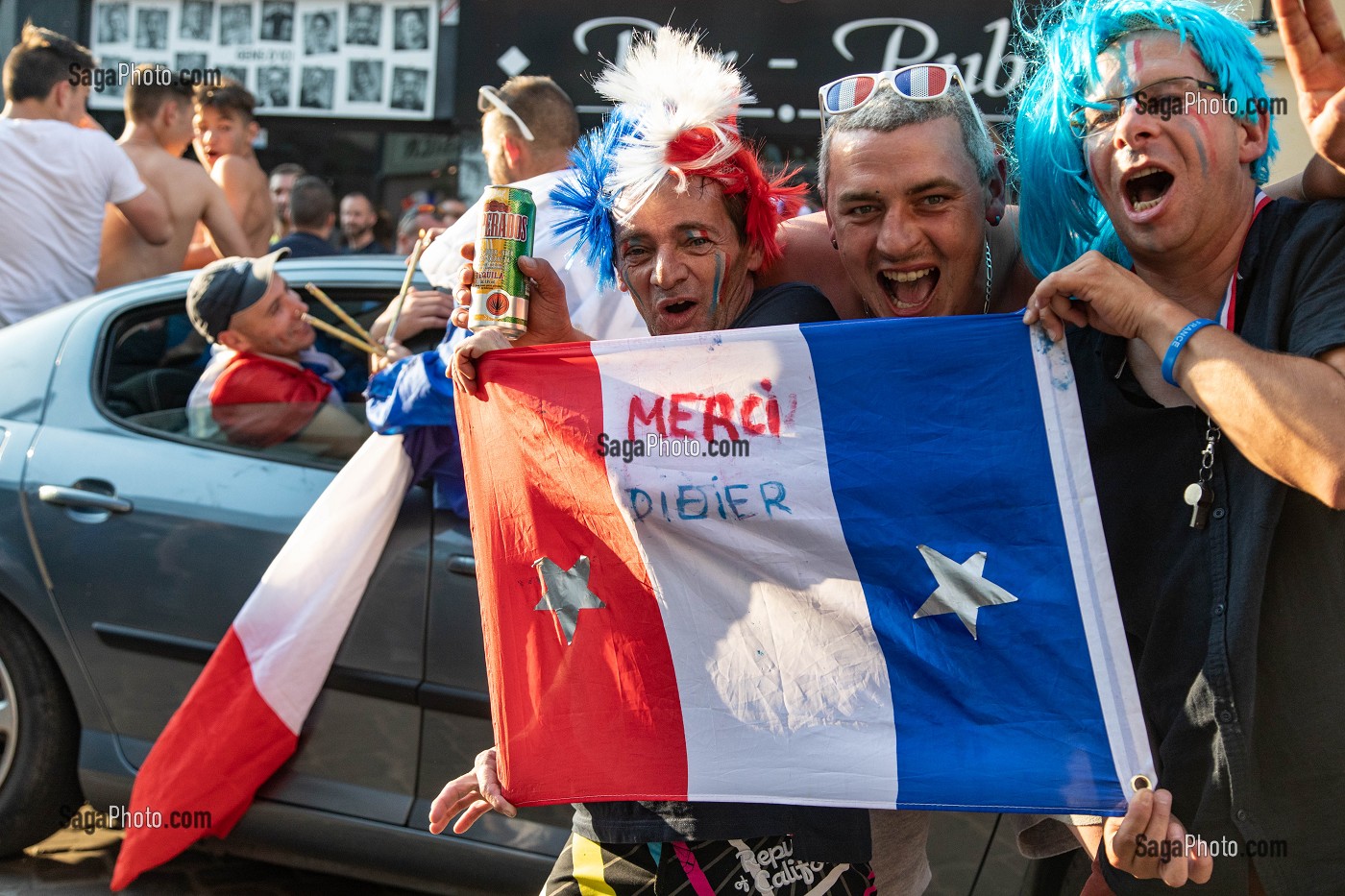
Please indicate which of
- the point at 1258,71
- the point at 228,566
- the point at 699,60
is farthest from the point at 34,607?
the point at 1258,71

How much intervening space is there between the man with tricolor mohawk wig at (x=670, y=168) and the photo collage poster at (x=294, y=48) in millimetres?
5309

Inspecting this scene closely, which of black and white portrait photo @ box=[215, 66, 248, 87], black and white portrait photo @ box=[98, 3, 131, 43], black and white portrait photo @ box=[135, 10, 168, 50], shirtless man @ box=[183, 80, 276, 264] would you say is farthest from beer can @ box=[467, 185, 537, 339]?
black and white portrait photo @ box=[98, 3, 131, 43]

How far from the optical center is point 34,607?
3734mm

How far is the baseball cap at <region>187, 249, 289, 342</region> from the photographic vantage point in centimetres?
387

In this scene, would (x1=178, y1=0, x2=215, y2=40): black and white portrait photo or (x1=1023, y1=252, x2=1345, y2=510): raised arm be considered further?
(x1=178, y1=0, x2=215, y2=40): black and white portrait photo

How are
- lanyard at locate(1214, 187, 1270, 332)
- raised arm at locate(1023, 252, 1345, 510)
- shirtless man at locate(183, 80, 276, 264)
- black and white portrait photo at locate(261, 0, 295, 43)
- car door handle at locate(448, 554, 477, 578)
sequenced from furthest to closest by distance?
black and white portrait photo at locate(261, 0, 295, 43), shirtless man at locate(183, 80, 276, 264), car door handle at locate(448, 554, 477, 578), lanyard at locate(1214, 187, 1270, 332), raised arm at locate(1023, 252, 1345, 510)

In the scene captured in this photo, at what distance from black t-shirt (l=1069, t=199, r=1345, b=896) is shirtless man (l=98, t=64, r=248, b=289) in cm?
460

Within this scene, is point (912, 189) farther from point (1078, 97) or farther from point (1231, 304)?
point (1231, 304)

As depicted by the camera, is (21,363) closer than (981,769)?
No

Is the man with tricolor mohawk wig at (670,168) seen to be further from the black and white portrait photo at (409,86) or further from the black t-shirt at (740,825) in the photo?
the black and white portrait photo at (409,86)

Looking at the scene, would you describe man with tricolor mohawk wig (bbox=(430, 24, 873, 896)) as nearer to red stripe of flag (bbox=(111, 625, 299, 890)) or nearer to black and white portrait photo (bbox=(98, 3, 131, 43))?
red stripe of flag (bbox=(111, 625, 299, 890))

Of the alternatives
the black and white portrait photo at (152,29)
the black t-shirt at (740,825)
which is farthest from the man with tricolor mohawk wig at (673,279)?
the black and white portrait photo at (152,29)

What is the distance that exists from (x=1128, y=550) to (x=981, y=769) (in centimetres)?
42

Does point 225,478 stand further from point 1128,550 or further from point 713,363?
point 1128,550
